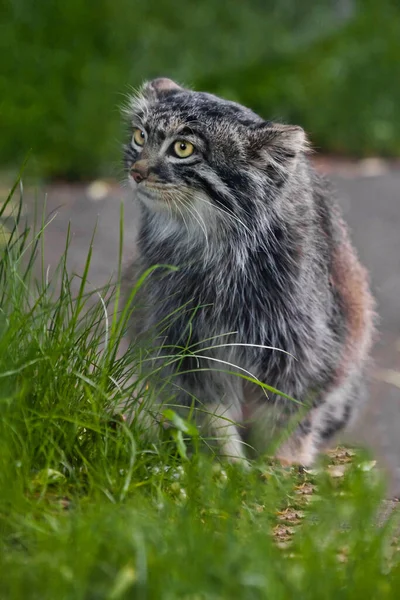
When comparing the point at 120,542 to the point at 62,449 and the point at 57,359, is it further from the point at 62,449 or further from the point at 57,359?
the point at 57,359

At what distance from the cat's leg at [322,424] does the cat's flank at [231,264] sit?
0.06ft

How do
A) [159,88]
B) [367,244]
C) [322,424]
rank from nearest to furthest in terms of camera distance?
[159,88], [322,424], [367,244]

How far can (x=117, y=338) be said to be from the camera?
3.94 metres

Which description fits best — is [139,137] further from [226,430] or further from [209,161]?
[226,430]

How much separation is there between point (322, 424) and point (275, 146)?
1.57 m

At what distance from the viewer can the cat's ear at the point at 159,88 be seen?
4445 millimetres

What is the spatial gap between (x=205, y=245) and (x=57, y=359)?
0.86 m

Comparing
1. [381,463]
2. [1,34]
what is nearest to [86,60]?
[1,34]

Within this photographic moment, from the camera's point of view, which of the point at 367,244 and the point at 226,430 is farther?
the point at 367,244

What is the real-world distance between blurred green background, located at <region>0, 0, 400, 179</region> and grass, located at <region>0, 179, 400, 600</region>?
4.48m

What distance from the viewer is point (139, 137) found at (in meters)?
4.21

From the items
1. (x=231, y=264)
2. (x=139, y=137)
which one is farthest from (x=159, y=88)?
(x=231, y=264)

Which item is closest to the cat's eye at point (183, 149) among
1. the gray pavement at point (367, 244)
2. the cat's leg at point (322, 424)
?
the gray pavement at point (367, 244)

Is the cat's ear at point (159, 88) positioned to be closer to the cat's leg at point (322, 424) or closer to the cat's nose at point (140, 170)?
the cat's nose at point (140, 170)
